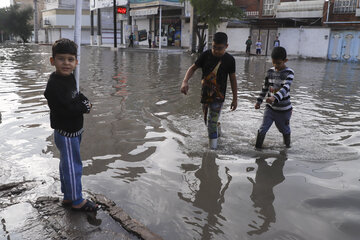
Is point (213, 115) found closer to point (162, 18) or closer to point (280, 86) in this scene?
point (280, 86)

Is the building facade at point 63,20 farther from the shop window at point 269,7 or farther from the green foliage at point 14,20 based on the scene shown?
the shop window at point 269,7

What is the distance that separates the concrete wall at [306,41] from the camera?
27.1 metres

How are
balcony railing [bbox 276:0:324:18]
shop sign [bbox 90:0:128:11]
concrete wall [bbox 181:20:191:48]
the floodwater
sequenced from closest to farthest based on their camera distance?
1. the floodwater
2. balcony railing [bbox 276:0:324:18]
3. shop sign [bbox 90:0:128:11]
4. concrete wall [bbox 181:20:191:48]

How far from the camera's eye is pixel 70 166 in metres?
2.69

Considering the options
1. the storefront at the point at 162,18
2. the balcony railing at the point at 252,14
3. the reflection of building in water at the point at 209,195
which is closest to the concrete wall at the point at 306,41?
the balcony railing at the point at 252,14

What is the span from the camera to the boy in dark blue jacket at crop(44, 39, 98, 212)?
2504 millimetres

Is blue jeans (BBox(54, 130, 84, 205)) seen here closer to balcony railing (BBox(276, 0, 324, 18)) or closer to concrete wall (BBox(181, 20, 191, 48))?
balcony railing (BBox(276, 0, 324, 18))

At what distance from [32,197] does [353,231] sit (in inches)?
111

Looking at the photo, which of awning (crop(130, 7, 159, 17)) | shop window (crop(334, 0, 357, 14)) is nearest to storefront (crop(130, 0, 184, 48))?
awning (crop(130, 7, 159, 17))

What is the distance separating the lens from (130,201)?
122 inches

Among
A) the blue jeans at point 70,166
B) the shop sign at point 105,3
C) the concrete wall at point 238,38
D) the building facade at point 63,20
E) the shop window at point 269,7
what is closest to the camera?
the blue jeans at point 70,166

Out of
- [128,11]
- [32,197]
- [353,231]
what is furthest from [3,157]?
[128,11]

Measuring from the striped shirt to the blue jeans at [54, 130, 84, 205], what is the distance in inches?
103

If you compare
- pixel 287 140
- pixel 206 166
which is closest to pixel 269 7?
pixel 287 140
